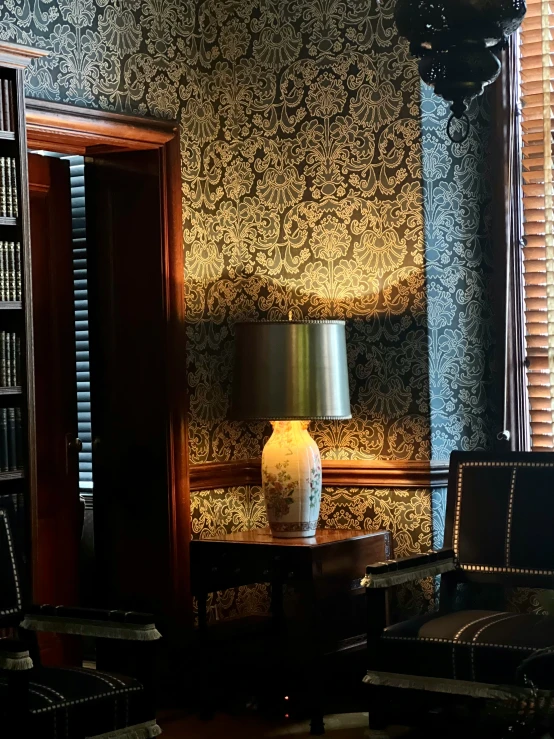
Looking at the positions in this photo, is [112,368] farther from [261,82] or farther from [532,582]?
[532,582]

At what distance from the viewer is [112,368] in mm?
4965

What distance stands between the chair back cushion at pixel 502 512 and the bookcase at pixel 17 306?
1.53 meters

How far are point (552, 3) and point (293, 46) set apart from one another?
3.49 ft

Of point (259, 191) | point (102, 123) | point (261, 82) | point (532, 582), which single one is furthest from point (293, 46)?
point (532, 582)

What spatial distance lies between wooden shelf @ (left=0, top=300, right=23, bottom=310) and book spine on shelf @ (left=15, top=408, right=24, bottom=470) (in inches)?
13.2

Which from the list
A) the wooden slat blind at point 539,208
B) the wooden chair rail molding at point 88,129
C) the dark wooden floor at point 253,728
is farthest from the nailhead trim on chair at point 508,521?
the wooden chair rail molding at point 88,129

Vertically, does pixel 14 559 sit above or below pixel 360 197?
below

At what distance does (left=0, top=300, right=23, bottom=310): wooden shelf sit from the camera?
3959 mm

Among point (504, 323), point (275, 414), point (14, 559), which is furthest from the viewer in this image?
point (504, 323)

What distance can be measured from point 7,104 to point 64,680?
189cm

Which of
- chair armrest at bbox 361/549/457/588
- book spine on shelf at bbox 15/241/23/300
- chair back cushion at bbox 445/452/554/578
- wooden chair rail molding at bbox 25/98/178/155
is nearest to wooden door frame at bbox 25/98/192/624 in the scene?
→ wooden chair rail molding at bbox 25/98/178/155

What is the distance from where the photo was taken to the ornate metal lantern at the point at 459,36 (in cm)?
258

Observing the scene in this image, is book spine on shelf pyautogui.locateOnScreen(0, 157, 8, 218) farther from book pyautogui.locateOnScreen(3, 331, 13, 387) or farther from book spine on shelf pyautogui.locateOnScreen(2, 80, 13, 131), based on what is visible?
book pyautogui.locateOnScreen(3, 331, 13, 387)

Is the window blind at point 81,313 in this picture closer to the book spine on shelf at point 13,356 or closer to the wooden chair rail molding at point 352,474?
the wooden chair rail molding at point 352,474
